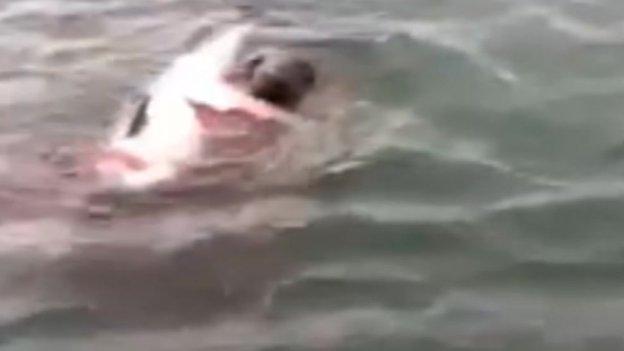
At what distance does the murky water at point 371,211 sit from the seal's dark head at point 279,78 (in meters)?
0.21

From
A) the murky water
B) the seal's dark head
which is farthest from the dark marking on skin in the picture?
the seal's dark head

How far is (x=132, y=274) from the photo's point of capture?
403 centimetres

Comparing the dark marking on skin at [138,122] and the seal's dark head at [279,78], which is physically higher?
the seal's dark head at [279,78]

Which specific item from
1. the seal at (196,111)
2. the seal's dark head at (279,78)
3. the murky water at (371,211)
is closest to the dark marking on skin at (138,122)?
the seal at (196,111)

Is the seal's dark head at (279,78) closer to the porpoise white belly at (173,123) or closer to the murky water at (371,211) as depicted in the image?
the porpoise white belly at (173,123)

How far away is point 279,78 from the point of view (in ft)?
16.7

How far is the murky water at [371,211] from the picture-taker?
384cm

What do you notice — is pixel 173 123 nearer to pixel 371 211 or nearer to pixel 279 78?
pixel 279 78

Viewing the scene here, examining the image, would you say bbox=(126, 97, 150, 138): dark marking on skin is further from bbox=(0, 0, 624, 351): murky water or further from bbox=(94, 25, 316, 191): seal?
bbox=(0, 0, 624, 351): murky water

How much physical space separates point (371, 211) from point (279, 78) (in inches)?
32.9

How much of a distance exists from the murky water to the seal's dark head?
0.69 feet

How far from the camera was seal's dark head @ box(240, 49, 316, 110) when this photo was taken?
16.6ft

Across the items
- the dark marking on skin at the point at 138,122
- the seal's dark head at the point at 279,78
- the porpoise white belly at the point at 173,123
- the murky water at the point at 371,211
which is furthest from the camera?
the seal's dark head at the point at 279,78

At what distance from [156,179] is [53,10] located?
2.14m
